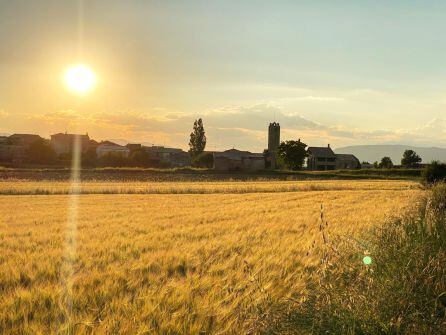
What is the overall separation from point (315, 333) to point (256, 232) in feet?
30.8

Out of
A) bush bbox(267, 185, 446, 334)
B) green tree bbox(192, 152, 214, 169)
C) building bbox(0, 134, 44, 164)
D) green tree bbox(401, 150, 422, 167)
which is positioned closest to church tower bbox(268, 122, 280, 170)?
green tree bbox(401, 150, 422, 167)

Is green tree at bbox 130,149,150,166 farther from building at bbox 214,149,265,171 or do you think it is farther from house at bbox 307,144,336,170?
house at bbox 307,144,336,170

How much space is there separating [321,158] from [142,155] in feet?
206

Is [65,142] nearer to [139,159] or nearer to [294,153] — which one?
[139,159]

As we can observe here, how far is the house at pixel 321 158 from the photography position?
142m

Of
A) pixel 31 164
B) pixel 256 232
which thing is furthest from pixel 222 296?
pixel 31 164

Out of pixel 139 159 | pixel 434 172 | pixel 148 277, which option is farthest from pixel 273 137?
pixel 148 277

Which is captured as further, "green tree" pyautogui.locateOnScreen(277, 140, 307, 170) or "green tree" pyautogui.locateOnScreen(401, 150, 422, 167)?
"green tree" pyautogui.locateOnScreen(401, 150, 422, 167)

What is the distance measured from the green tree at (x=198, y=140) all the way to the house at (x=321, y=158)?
38273mm

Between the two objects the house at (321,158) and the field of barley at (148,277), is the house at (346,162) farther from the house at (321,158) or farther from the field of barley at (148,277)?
the field of barley at (148,277)

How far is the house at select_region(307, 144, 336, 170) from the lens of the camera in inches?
5576

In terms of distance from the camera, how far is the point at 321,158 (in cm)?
14225

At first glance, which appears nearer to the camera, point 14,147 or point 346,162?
point 14,147

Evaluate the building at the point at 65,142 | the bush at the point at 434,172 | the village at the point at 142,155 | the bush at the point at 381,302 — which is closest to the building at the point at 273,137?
the village at the point at 142,155
